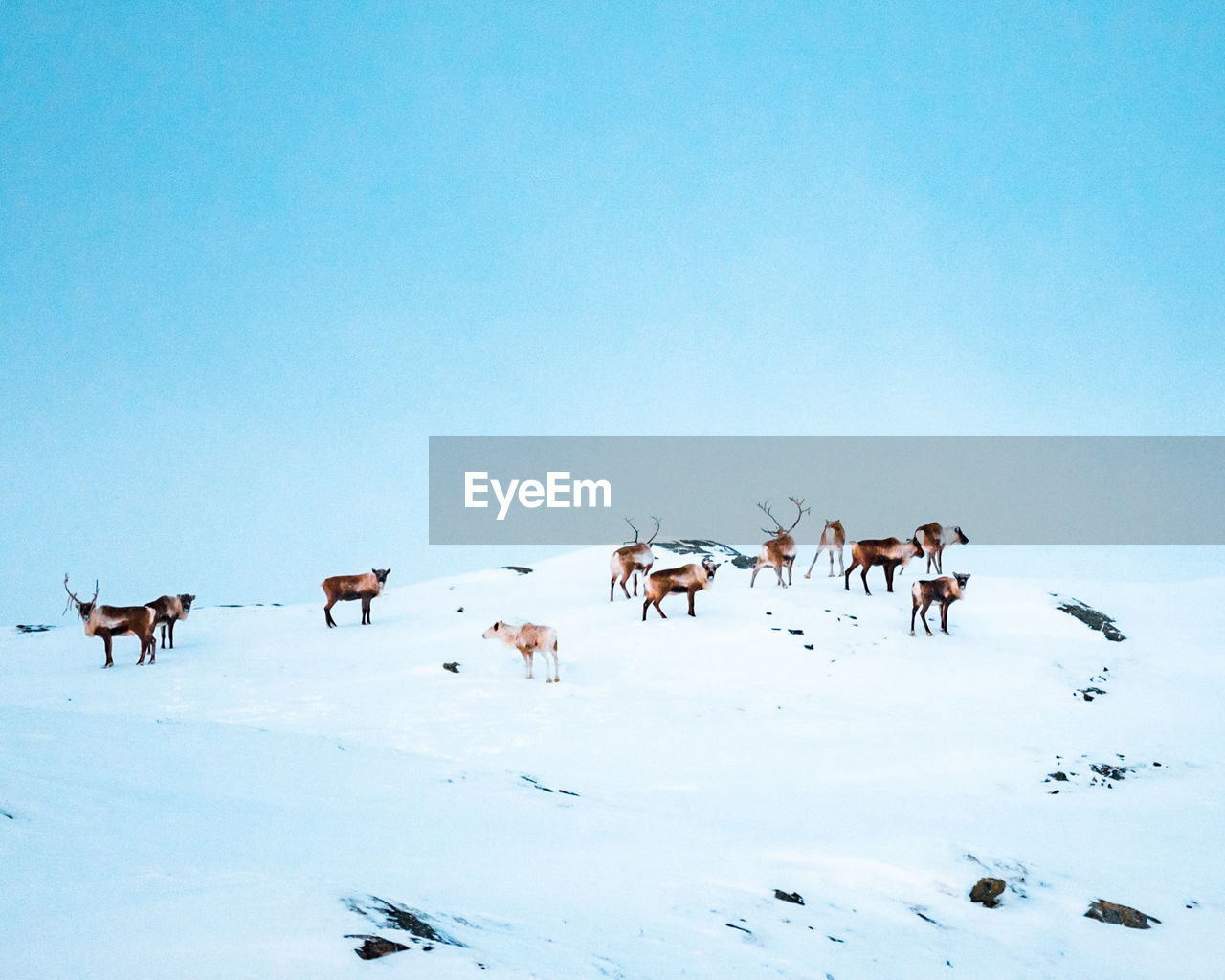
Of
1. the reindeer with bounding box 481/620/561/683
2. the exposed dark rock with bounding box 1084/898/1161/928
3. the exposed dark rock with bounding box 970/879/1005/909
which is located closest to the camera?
the exposed dark rock with bounding box 1084/898/1161/928

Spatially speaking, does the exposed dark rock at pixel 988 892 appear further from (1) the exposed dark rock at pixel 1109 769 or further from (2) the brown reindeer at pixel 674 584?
(2) the brown reindeer at pixel 674 584

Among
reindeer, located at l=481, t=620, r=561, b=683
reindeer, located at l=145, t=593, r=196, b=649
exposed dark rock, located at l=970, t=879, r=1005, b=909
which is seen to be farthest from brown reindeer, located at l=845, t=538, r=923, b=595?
reindeer, located at l=145, t=593, r=196, b=649

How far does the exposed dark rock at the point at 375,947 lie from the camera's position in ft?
13.2

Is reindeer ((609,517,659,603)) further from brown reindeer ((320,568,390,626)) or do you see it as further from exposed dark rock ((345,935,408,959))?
exposed dark rock ((345,935,408,959))

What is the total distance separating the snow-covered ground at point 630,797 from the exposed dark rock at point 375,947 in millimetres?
60

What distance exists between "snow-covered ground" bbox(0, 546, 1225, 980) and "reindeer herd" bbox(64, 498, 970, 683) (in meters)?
0.65

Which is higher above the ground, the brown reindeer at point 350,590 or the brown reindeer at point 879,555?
the brown reindeer at point 879,555

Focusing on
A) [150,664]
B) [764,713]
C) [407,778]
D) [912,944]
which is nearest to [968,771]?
[764,713]

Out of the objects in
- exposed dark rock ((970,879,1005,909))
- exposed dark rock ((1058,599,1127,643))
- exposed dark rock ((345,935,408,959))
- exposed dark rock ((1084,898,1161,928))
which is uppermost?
exposed dark rock ((345,935,408,959))

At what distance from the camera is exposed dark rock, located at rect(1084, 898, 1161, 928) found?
6945 millimetres

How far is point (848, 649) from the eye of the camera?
18.5m

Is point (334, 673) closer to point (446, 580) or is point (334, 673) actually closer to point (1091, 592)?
point (446, 580)

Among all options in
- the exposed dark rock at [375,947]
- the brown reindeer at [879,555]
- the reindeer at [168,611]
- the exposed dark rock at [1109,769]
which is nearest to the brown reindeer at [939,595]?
the brown reindeer at [879,555]

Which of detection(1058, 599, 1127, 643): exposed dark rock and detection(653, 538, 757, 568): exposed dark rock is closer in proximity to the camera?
detection(1058, 599, 1127, 643): exposed dark rock
